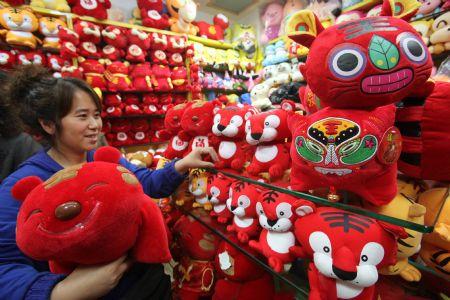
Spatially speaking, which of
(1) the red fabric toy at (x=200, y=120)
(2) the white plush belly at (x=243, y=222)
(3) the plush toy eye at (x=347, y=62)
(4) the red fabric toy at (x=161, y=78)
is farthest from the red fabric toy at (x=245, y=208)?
(4) the red fabric toy at (x=161, y=78)

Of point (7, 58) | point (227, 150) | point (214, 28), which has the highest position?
point (214, 28)

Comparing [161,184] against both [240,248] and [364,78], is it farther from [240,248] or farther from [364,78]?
[364,78]

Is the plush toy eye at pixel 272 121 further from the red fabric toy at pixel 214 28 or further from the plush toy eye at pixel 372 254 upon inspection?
the red fabric toy at pixel 214 28

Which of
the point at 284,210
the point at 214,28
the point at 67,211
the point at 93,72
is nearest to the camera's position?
the point at 67,211

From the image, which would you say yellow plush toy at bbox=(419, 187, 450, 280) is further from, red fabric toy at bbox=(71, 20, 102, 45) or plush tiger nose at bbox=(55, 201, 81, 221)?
red fabric toy at bbox=(71, 20, 102, 45)

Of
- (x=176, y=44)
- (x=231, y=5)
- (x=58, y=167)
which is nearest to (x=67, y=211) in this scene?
(x=58, y=167)

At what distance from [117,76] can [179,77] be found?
73 cm

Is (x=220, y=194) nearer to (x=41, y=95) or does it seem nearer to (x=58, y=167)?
(x=58, y=167)

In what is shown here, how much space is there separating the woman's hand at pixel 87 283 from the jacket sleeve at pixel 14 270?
35 millimetres

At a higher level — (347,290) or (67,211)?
(67,211)

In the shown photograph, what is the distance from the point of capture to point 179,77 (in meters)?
2.95

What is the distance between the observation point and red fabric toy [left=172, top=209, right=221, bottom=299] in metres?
0.98

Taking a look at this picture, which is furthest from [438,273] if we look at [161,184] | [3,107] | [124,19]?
[124,19]

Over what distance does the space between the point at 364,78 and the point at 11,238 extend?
2.76ft
